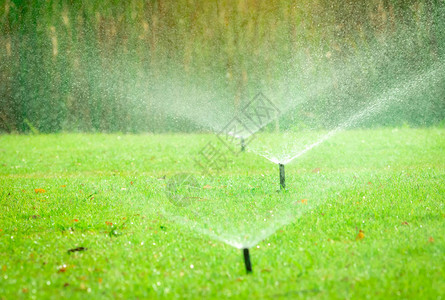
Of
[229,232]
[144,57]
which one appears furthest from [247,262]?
[144,57]

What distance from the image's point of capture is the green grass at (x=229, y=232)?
142 inches

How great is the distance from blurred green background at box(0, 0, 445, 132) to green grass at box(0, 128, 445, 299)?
6.72m

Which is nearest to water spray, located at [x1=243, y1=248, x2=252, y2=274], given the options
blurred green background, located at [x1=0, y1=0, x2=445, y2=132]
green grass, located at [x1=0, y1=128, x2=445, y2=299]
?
green grass, located at [x1=0, y1=128, x2=445, y2=299]

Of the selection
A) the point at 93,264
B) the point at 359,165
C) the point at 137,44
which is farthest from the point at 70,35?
the point at 93,264

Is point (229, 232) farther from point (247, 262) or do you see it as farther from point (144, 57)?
point (144, 57)

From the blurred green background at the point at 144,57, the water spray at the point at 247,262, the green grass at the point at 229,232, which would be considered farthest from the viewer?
the blurred green background at the point at 144,57

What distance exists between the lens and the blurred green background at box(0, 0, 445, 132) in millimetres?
15039

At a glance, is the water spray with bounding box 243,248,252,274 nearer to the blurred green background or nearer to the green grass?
the green grass

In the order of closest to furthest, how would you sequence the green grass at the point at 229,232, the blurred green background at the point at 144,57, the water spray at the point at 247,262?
the green grass at the point at 229,232 → the water spray at the point at 247,262 → the blurred green background at the point at 144,57

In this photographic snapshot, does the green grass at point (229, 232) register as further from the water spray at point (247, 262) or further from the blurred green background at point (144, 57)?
the blurred green background at point (144, 57)

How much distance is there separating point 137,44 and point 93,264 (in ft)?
42.4

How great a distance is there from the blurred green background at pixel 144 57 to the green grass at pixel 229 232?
6.72 meters

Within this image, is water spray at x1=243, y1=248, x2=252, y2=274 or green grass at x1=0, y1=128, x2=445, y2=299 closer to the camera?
green grass at x1=0, y1=128, x2=445, y2=299

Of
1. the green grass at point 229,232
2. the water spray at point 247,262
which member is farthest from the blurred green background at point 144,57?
the water spray at point 247,262
